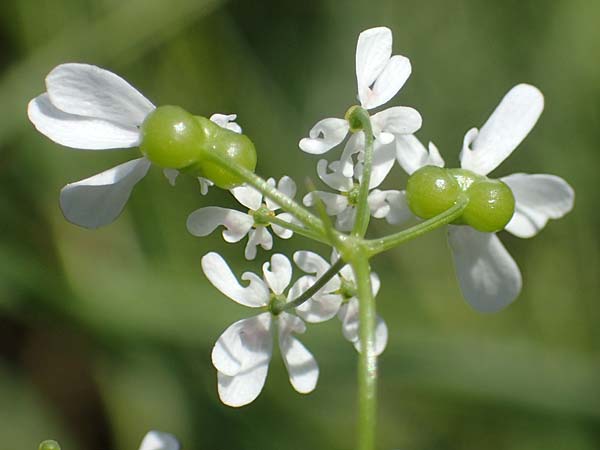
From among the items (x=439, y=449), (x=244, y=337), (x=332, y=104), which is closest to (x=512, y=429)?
(x=439, y=449)

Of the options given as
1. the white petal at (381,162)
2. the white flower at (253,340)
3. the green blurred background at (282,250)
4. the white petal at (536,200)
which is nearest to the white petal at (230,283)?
the white flower at (253,340)

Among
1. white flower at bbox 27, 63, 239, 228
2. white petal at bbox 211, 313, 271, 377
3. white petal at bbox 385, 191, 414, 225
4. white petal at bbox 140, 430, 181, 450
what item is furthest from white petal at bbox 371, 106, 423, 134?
white petal at bbox 140, 430, 181, 450

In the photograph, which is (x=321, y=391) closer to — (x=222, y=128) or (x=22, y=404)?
(x=22, y=404)

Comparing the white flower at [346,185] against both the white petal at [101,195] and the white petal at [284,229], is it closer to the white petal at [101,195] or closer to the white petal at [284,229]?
the white petal at [284,229]

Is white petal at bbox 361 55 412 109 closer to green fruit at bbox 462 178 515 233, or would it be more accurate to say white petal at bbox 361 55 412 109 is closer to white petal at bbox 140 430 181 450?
green fruit at bbox 462 178 515 233

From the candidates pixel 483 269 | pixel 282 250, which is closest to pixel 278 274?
pixel 483 269
